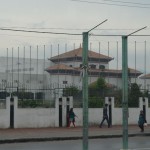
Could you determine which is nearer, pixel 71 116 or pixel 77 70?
pixel 71 116

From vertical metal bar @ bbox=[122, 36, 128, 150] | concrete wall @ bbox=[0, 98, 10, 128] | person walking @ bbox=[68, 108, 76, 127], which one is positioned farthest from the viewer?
person walking @ bbox=[68, 108, 76, 127]

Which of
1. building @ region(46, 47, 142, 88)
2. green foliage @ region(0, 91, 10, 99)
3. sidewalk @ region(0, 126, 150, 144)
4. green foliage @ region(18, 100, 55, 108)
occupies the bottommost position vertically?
sidewalk @ region(0, 126, 150, 144)

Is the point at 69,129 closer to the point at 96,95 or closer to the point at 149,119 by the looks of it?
the point at 96,95

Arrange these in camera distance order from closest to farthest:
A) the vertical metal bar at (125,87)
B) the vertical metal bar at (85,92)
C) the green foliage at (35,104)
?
the vertical metal bar at (85,92) < the vertical metal bar at (125,87) < the green foliage at (35,104)

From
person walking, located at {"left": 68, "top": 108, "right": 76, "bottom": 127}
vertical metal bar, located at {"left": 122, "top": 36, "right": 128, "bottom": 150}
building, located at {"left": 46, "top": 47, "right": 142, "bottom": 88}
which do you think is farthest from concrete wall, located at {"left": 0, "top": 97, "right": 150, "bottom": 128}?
building, located at {"left": 46, "top": 47, "right": 142, "bottom": 88}


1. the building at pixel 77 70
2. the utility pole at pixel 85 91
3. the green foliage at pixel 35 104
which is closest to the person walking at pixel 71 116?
the green foliage at pixel 35 104

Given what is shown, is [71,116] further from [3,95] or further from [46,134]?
[46,134]

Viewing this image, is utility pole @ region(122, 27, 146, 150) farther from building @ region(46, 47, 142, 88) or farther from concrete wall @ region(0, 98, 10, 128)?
building @ region(46, 47, 142, 88)

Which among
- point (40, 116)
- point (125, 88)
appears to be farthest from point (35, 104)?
point (125, 88)


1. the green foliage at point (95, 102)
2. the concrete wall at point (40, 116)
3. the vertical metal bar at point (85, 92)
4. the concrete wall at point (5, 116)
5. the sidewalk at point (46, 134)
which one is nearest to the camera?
the vertical metal bar at point (85, 92)

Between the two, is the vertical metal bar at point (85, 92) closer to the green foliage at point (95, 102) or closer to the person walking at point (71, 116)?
the person walking at point (71, 116)

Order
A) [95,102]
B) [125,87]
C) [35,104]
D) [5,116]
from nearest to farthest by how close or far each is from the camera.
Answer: [125,87], [5,116], [35,104], [95,102]

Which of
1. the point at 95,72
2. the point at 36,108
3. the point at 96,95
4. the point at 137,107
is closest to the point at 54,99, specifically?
the point at 36,108

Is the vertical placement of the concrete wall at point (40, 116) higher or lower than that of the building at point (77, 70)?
lower
